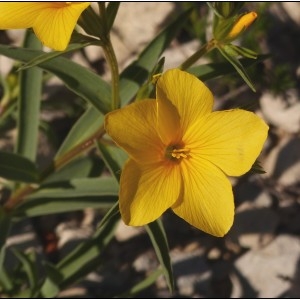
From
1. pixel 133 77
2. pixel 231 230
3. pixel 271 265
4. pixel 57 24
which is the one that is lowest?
pixel 271 265

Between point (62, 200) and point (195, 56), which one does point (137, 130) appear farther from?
point (62, 200)

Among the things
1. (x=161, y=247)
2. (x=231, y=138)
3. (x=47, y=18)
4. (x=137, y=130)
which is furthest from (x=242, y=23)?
(x=161, y=247)

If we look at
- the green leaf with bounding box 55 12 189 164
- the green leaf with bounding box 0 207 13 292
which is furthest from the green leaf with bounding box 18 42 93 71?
the green leaf with bounding box 0 207 13 292

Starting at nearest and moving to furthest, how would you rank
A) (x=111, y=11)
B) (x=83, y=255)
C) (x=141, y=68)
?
(x=111, y=11) → (x=141, y=68) → (x=83, y=255)

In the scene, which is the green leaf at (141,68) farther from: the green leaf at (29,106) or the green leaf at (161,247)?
the green leaf at (161,247)

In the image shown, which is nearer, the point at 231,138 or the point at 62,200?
the point at 231,138

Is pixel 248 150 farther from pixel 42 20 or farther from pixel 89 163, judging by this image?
pixel 89 163

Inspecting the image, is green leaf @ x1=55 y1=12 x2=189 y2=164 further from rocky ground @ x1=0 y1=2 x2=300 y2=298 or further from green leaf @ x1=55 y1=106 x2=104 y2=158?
rocky ground @ x1=0 y1=2 x2=300 y2=298

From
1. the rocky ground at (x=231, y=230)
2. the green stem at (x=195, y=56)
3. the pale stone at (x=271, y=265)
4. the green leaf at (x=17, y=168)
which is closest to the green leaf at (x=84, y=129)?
the green leaf at (x=17, y=168)

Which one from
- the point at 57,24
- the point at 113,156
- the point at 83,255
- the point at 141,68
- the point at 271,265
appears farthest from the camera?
the point at 271,265
